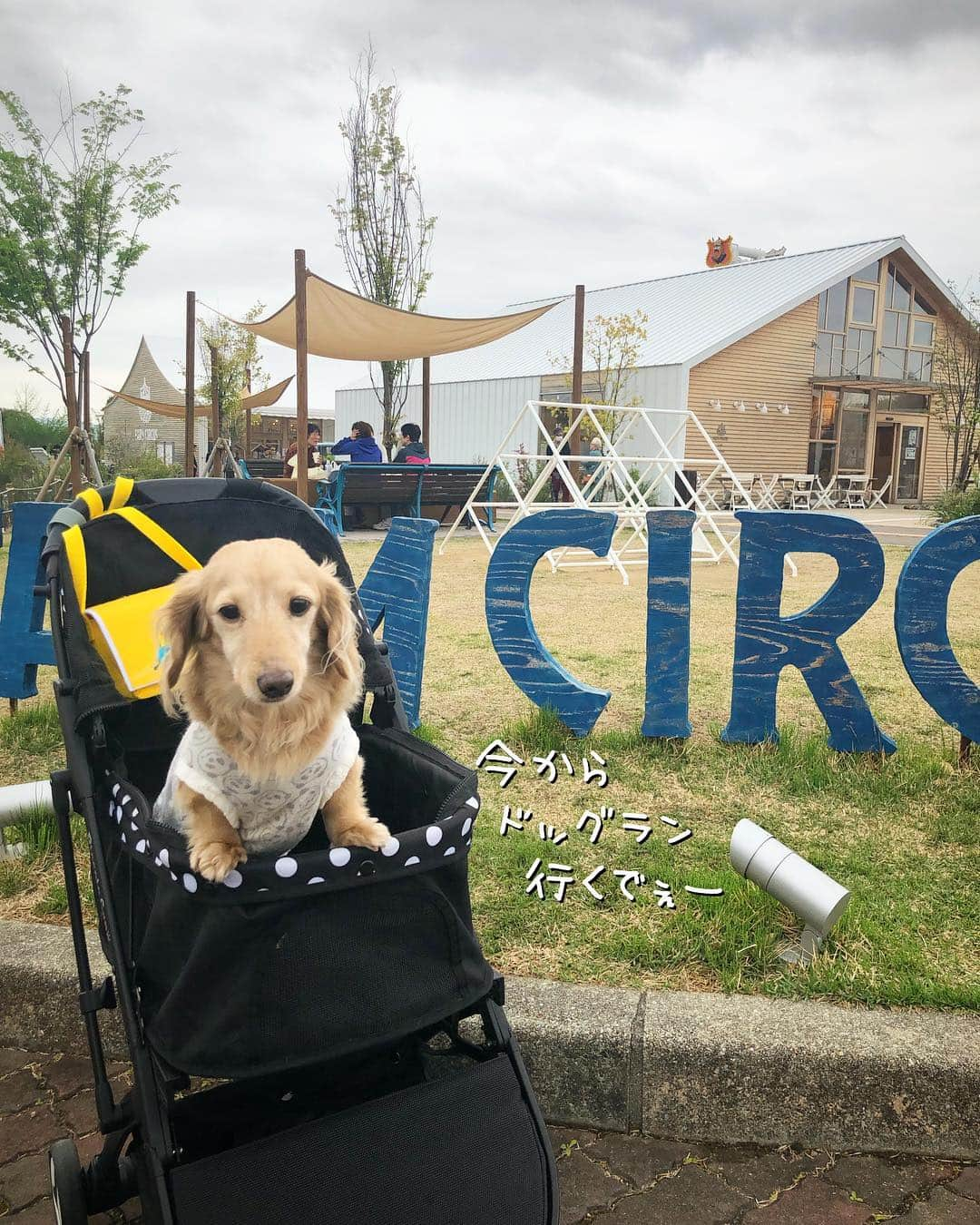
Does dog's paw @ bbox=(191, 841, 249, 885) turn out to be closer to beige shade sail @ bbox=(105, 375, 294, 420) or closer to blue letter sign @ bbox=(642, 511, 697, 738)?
blue letter sign @ bbox=(642, 511, 697, 738)

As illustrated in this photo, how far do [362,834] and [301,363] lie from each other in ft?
31.2

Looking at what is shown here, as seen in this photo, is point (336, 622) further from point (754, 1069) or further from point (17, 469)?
point (17, 469)

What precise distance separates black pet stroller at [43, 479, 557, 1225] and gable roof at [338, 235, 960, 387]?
22800 mm

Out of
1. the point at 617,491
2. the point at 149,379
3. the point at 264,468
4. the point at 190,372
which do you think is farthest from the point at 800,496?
the point at 149,379

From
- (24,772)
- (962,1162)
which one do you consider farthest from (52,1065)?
(962,1162)

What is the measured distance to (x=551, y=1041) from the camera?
234cm

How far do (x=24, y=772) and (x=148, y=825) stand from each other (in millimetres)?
2776

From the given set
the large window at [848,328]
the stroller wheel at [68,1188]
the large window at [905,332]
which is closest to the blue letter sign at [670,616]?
the stroller wheel at [68,1188]

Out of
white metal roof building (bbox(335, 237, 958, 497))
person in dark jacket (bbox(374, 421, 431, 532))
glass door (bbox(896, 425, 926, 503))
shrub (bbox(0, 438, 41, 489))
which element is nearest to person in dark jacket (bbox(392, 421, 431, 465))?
person in dark jacket (bbox(374, 421, 431, 532))

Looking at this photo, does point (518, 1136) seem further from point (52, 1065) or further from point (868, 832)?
point (868, 832)

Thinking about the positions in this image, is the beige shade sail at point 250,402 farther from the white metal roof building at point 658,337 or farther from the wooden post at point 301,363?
the wooden post at point 301,363

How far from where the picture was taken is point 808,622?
4.04 meters

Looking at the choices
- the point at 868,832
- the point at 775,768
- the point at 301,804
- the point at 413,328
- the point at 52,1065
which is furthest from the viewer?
the point at 413,328

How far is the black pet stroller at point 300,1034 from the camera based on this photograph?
156 centimetres
